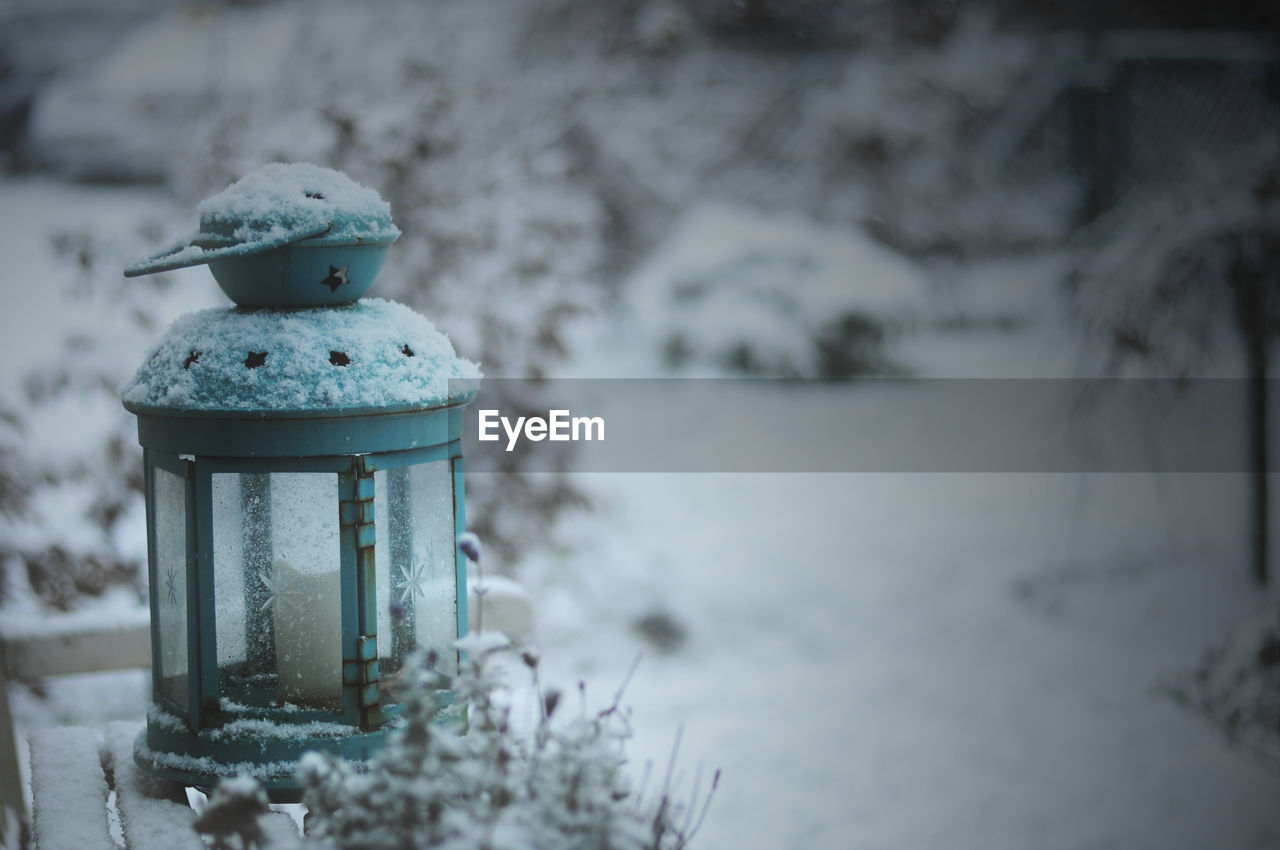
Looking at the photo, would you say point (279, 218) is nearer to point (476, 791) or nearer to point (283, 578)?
point (283, 578)

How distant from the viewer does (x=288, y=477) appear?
1.92 m

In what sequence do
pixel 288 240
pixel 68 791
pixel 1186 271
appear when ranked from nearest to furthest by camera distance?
pixel 288 240, pixel 68 791, pixel 1186 271

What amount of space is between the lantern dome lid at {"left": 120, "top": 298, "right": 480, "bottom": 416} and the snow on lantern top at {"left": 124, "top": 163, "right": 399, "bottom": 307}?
4cm

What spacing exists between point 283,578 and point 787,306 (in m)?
7.08

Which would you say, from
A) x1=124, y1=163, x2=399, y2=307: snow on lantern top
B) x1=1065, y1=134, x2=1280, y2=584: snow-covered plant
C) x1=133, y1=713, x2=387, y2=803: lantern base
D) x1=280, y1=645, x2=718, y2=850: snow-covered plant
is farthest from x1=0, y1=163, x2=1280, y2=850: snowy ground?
x1=124, y1=163, x2=399, y2=307: snow on lantern top

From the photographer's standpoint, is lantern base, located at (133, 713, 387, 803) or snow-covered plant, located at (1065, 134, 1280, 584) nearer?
lantern base, located at (133, 713, 387, 803)

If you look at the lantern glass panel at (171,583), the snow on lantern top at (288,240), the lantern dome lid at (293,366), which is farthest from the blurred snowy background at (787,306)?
the snow on lantern top at (288,240)

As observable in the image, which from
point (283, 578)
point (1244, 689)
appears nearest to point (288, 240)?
point (283, 578)

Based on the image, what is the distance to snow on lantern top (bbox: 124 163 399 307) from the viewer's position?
6.00 feet

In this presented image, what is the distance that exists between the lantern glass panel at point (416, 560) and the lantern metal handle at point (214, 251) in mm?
415

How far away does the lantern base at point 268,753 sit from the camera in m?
1.85

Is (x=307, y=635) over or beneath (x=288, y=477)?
beneath

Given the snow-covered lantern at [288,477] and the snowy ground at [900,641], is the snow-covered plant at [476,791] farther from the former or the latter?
the snowy ground at [900,641]

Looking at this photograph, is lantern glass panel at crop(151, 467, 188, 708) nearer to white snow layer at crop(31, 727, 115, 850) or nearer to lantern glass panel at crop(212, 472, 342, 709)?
lantern glass panel at crop(212, 472, 342, 709)
